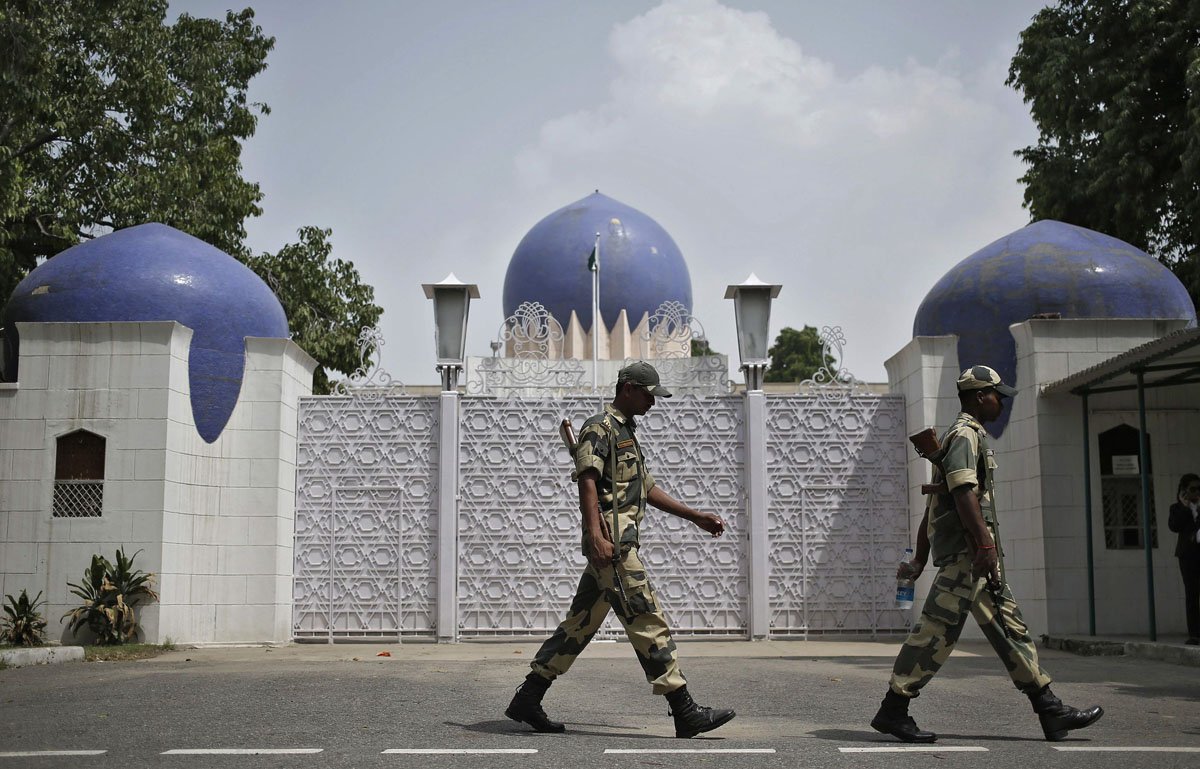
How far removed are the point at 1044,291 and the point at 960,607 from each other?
848cm

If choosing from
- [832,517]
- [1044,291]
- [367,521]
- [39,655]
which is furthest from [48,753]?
[1044,291]

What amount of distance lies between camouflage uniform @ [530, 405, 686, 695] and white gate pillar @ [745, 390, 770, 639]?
24.8 ft

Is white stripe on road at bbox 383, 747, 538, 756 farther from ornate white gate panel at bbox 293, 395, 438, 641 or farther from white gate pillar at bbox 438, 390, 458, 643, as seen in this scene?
ornate white gate panel at bbox 293, 395, 438, 641

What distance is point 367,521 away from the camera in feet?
45.6

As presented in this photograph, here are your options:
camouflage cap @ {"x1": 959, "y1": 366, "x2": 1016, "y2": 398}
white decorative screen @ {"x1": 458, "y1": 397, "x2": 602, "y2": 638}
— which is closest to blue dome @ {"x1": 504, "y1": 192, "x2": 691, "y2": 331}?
white decorative screen @ {"x1": 458, "y1": 397, "x2": 602, "y2": 638}

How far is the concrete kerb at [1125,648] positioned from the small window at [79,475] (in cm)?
954

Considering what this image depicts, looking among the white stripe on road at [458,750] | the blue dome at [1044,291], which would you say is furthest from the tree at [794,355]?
the white stripe on road at [458,750]

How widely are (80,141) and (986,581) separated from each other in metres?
16.6

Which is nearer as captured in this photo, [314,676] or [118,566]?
[314,676]

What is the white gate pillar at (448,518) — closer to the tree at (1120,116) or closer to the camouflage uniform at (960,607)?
the camouflage uniform at (960,607)

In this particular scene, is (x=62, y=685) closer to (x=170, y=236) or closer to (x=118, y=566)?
(x=118, y=566)

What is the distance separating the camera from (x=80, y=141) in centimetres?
1905

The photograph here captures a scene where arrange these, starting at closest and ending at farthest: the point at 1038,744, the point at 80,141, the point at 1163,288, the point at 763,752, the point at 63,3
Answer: the point at 763,752
the point at 1038,744
the point at 1163,288
the point at 63,3
the point at 80,141

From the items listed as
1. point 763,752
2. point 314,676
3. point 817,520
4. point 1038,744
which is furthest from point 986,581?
point 817,520
